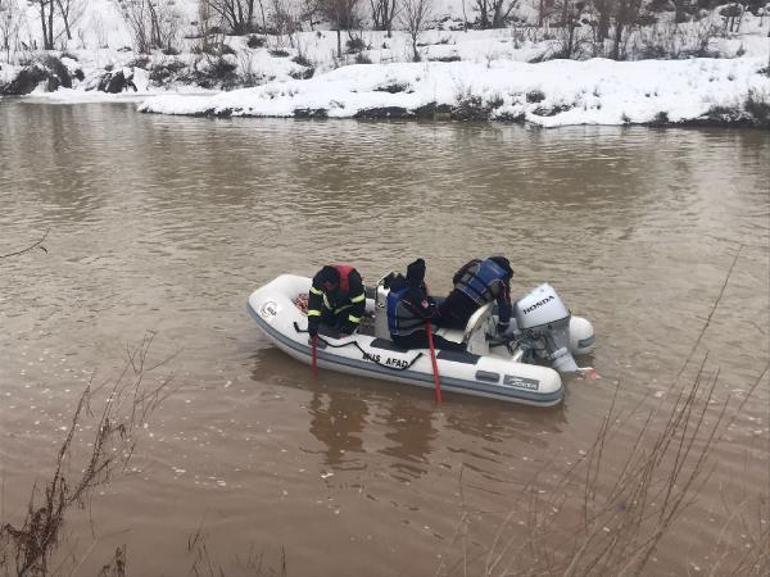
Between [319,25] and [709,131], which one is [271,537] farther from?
[319,25]

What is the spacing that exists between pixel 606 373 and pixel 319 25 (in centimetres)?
4911

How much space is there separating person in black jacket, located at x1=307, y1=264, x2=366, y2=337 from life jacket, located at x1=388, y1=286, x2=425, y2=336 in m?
0.46

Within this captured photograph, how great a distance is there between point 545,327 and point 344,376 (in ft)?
6.91

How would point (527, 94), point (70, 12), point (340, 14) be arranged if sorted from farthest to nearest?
1. point (70, 12)
2. point (340, 14)
3. point (527, 94)

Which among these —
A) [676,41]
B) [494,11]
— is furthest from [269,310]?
[494,11]

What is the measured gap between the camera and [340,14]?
47844mm

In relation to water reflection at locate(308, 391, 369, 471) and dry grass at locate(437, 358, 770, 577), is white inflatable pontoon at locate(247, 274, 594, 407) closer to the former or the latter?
water reflection at locate(308, 391, 369, 471)

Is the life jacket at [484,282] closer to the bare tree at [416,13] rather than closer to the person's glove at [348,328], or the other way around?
the person's glove at [348,328]

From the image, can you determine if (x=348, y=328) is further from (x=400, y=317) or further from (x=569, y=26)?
(x=569, y=26)

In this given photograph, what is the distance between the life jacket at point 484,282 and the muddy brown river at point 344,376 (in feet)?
3.41

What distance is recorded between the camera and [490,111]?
96.2 ft

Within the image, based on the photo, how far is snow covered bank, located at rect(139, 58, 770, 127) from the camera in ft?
86.0

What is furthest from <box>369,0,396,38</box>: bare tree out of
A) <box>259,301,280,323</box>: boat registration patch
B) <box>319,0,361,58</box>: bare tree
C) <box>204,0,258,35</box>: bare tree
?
<box>259,301,280,323</box>: boat registration patch

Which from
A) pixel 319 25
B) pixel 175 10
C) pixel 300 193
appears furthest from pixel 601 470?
pixel 175 10
